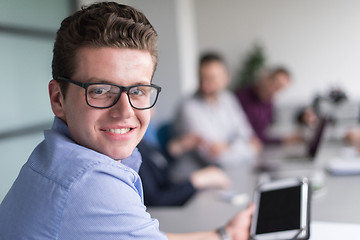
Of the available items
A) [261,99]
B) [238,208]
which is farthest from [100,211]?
[261,99]

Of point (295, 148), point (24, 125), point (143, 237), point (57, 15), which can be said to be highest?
point (57, 15)

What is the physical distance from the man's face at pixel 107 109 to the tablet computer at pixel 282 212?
0.45 metres

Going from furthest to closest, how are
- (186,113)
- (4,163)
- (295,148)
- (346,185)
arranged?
1. (295,148)
2. (186,113)
3. (346,185)
4. (4,163)

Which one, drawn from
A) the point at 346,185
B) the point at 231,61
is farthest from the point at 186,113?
the point at 231,61

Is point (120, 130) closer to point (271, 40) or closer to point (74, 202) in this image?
point (74, 202)

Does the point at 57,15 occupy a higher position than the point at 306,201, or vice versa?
the point at 57,15

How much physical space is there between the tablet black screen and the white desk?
0.14 metres

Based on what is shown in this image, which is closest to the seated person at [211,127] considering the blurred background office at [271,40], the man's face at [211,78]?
Result: the man's face at [211,78]

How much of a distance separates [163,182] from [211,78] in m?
0.83

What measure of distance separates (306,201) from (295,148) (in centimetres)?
153

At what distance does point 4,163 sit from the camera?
757mm

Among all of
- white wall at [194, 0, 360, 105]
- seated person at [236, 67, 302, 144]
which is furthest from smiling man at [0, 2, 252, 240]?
white wall at [194, 0, 360, 105]

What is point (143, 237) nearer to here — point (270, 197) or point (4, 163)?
point (4, 163)

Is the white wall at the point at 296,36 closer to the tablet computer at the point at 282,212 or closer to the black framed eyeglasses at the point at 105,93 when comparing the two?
the tablet computer at the point at 282,212
